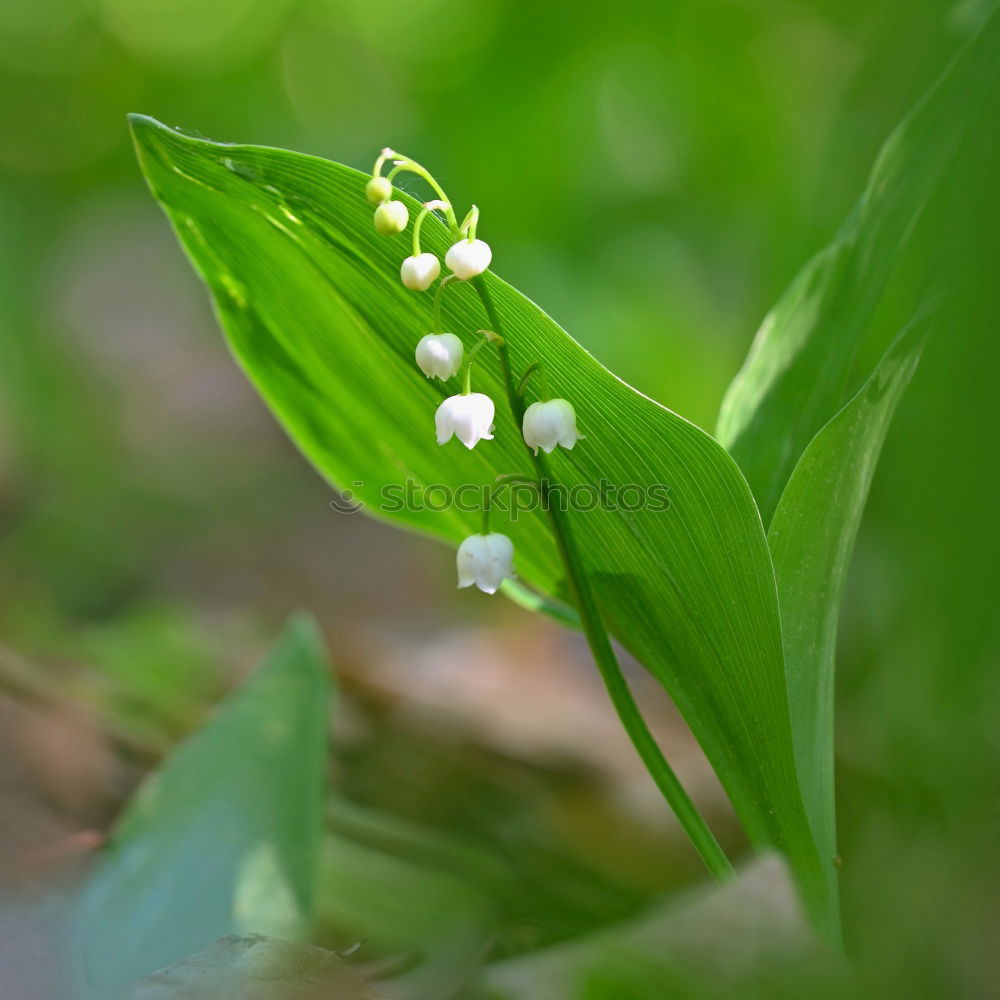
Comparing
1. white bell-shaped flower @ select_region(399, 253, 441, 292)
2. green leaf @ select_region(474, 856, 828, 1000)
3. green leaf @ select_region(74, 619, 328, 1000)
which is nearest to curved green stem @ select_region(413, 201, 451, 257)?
white bell-shaped flower @ select_region(399, 253, 441, 292)

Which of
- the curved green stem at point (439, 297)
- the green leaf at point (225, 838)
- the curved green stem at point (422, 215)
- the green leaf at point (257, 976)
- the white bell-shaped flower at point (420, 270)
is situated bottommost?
the green leaf at point (225, 838)

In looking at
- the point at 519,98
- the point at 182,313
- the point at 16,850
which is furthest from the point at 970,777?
the point at 182,313

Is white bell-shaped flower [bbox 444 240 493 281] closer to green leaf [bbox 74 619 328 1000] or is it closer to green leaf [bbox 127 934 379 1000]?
green leaf [bbox 127 934 379 1000]

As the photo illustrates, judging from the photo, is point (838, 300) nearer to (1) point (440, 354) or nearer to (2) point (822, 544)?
(2) point (822, 544)

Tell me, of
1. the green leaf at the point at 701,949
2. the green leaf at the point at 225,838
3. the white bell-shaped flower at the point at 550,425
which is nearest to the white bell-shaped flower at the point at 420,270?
the white bell-shaped flower at the point at 550,425

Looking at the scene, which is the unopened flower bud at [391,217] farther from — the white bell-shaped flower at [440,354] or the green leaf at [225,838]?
the green leaf at [225,838]

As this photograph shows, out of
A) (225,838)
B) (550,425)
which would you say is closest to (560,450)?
(550,425)

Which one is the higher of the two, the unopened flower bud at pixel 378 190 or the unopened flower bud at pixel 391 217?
the unopened flower bud at pixel 378 190
